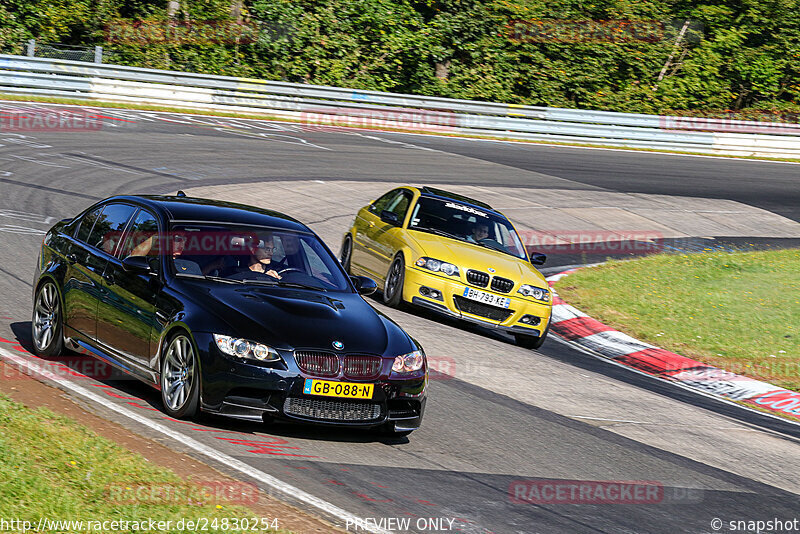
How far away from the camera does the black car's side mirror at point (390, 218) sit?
13.6 metres

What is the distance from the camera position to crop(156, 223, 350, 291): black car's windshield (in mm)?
7816

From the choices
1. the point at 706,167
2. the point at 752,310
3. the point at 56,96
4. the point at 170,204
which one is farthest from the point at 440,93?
the point at 170,204

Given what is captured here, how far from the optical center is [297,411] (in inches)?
273

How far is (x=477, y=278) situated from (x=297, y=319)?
17.8 ft

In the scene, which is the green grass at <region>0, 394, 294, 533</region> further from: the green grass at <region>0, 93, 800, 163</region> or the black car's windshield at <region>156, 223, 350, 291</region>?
the green grass at <region>0, 93, 800, 163</region>

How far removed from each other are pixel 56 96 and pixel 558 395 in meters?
22.3

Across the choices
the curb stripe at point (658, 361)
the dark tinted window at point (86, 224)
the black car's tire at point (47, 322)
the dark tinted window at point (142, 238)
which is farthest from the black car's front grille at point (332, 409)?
the curb stripe at point (658, 361)

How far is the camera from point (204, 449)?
654 cm

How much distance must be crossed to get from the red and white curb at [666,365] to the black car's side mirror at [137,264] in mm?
6925

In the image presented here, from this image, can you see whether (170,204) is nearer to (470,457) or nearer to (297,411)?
(297,411)

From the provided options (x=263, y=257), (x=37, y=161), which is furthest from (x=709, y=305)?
(x=37, y=161)

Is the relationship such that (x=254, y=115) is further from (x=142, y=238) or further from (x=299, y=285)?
(x=299, y=285)

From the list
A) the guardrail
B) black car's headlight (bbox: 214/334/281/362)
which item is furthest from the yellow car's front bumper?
the guardrail

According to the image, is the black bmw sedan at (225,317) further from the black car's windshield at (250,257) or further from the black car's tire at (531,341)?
the black car's tire at (531,341)
